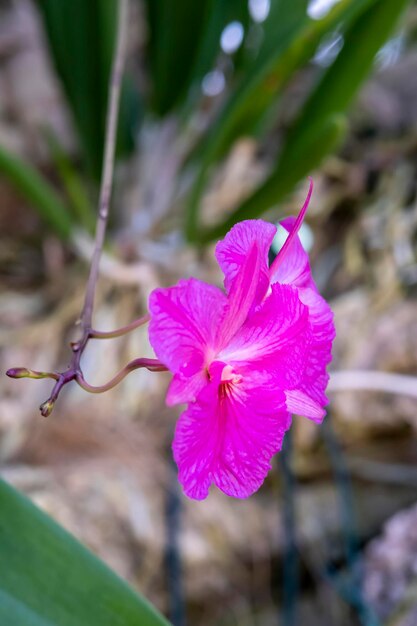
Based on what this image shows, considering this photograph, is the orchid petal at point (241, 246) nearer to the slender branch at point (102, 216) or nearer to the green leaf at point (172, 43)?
the slender branch at point (102, 216)

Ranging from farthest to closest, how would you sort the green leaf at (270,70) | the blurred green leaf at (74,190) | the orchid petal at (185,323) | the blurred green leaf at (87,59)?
the blurred green leaf at (74,190), the blurred green leaf at (87,59), the green leaf at (270,70), the orchid petal at (185,323)

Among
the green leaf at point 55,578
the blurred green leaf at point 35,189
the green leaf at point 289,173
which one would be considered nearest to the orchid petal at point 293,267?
the green leaf at point 55,578

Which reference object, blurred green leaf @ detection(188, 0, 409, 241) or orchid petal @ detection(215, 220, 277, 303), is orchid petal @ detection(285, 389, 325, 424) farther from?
blurred green leaf @ detection(188, 0, 409, 241)

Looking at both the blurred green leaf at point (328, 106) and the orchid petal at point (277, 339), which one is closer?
the orchid petal at point (277, 339)

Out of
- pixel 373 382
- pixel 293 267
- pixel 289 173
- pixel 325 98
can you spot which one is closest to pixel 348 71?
pixel 325 98

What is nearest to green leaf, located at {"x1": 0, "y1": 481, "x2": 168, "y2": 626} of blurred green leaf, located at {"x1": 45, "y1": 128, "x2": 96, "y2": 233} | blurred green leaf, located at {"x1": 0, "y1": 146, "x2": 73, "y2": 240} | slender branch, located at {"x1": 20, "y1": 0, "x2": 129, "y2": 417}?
slender branch, located at {"x1": 20, "y1": 0, "x2": 129, "y2": 417}

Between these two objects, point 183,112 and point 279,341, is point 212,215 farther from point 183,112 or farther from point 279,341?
point 279,341

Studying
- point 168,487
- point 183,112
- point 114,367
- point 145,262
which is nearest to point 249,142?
point 183,112
